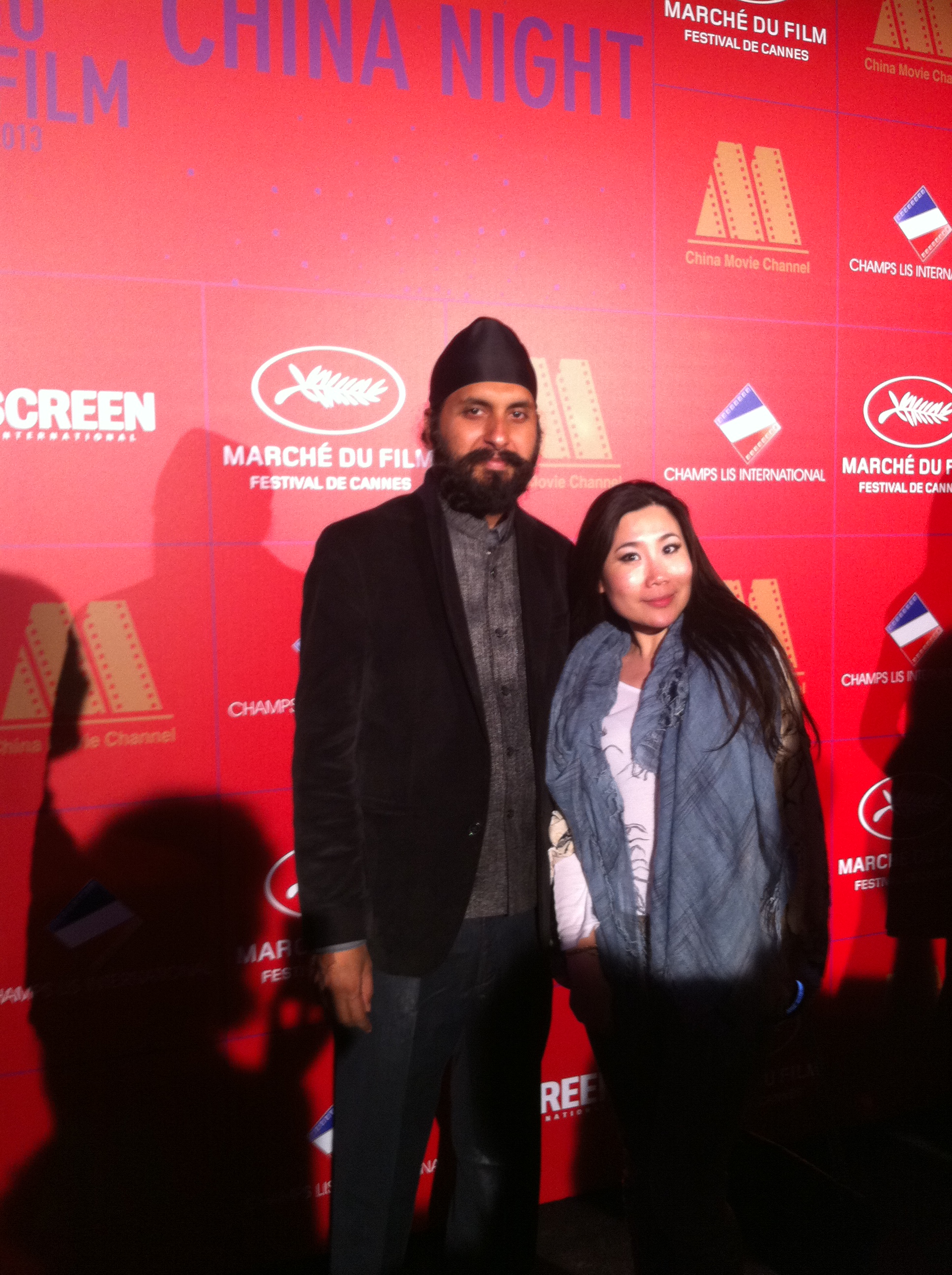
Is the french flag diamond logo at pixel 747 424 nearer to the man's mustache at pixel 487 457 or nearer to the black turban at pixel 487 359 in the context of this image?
the black turban at pixel 487 359

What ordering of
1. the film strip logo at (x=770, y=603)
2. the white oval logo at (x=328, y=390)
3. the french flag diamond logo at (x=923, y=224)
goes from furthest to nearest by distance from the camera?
the french flag diamond logo at (x=923, y=224) → the film strip logo at (x=770, y=603) → the white oval logo at (x=328, y=390)

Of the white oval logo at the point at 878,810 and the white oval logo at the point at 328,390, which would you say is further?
the white oval logo at the point at 878,810

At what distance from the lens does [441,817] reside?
1.65 m

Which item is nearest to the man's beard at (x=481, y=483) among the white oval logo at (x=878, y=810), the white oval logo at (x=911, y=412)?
the white oval logo at (x=911, y=412)

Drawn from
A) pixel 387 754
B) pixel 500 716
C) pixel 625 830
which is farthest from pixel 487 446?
pixel 625 830

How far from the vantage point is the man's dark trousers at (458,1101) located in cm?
A: 171

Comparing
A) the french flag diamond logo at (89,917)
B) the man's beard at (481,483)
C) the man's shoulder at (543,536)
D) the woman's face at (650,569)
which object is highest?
the man's beard at (481,483)

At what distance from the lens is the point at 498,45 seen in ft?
7.39

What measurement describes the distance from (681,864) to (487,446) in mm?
904

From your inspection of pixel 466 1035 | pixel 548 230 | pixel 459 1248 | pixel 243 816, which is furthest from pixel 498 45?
pixel 459 1248

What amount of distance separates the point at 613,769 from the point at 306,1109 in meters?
1.42

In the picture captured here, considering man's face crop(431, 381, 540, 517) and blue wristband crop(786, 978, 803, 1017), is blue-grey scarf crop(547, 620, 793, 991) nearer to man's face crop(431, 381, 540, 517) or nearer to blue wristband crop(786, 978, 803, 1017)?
blue wristband crop(786, 978, 803, 1017)

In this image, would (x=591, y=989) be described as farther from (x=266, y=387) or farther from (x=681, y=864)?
(x=266, y=387)

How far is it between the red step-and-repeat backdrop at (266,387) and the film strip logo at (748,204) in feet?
0.04
